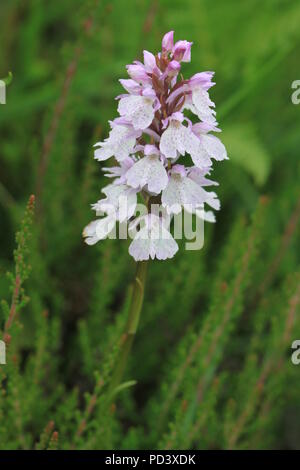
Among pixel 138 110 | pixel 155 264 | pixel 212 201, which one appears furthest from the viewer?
pixel 155 264

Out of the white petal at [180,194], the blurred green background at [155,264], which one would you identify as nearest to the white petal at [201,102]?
the white petal at [180,194]

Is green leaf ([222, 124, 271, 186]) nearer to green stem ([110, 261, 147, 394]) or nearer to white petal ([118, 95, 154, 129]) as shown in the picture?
green stem ([110, 261, 147, 394])

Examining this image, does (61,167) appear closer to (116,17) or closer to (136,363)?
(136,363)

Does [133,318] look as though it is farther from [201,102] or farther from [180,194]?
[201,102]

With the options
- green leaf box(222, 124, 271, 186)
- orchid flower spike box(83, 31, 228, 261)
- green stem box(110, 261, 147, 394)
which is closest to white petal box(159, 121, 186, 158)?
orchid flower spike box(83, 31, 228, 261)

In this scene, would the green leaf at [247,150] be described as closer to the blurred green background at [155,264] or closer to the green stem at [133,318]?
the blurred green background at [155,264]

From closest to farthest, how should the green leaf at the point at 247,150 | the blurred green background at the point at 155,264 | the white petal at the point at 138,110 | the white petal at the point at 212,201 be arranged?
the white petal at the point at 138,110 < the white petal at the point at 212,201 < the blurred green background at the point at 155,264 < the green leaf at the point at 247,150

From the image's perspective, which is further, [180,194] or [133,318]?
[133,318]

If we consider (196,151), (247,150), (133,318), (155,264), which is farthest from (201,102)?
(247,150)
